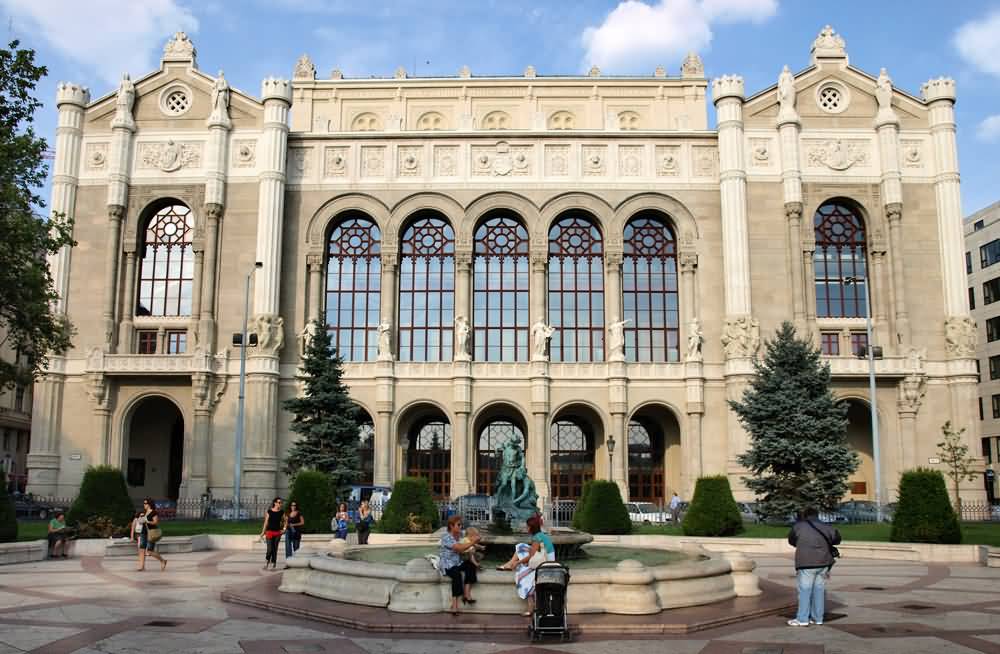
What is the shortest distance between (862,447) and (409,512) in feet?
94.9

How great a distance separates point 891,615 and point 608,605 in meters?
4.61

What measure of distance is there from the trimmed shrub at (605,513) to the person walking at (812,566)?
1596cm

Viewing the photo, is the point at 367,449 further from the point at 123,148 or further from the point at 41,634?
the point at 41,634

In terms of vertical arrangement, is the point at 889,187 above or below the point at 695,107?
below

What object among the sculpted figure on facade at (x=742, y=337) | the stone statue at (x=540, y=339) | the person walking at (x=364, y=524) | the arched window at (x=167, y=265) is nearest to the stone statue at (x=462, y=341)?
the stone statue at (x=540, y=339)

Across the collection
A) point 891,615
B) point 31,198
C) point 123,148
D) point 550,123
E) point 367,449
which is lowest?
point 891,615

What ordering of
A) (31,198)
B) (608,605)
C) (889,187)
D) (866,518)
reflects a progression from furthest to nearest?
(889,187) → (866,518) → (31,198) → (608,605)

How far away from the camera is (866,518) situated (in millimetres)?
40094

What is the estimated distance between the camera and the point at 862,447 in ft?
157

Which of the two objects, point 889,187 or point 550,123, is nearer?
point 889,187

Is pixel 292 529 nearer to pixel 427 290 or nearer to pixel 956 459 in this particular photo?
pixel 427 290

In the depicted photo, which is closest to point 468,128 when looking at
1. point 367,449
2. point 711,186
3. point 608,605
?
point 711,186

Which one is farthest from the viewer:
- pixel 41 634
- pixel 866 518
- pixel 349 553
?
pixel 866 518

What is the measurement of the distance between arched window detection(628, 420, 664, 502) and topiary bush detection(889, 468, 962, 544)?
24348mm
